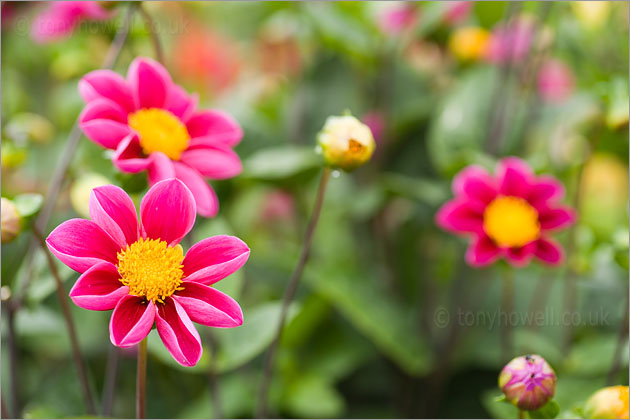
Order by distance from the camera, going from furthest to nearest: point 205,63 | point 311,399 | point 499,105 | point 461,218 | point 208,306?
1. point 205,63
2. point 499,105
3. point 311,399
4. point 461,218
5. point 208,306

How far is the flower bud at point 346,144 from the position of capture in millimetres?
417

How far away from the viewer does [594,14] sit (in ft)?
2.93

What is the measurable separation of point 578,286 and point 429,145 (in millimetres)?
246

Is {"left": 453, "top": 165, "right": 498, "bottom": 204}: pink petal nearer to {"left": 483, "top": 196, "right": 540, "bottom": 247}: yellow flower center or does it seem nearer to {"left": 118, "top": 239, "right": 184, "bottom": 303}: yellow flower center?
{"left": 483, "top": 196, "right": 540, "bottom": 247}: yellow flower center

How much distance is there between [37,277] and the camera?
1.68 feet

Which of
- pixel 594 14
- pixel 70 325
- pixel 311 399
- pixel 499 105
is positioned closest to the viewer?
pixel 70 325

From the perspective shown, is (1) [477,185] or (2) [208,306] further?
(1) [477,185]

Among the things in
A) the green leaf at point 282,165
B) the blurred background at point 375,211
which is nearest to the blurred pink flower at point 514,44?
the blurred background at point 375,211

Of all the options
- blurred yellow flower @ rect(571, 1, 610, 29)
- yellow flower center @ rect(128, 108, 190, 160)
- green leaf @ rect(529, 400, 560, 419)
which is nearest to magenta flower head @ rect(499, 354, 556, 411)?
green leaf @ rect(529, 400, 560, 419)

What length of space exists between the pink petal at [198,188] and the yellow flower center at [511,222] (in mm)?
239

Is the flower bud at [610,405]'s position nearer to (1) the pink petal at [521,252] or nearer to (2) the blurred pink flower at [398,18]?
(1) the pink petal at [521,252]

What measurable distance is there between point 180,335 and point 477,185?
0.98 ft

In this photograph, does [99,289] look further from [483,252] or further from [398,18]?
[398,18]

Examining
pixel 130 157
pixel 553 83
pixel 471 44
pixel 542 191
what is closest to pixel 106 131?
pixel 130 157
